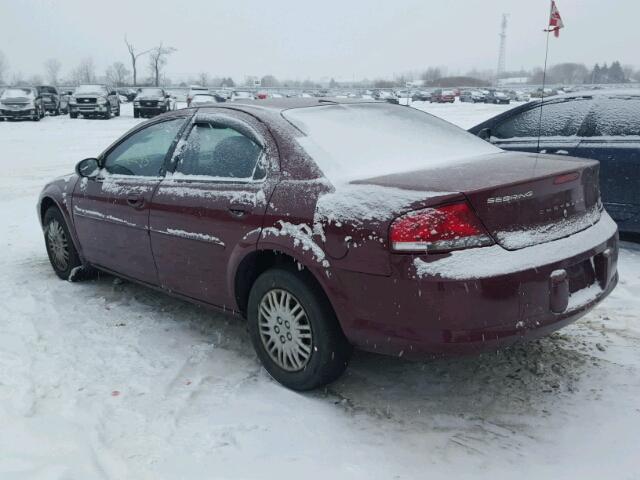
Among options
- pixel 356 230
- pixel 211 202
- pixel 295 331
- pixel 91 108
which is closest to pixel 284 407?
pixel 295 331

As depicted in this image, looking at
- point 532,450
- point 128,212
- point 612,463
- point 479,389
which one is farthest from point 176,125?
point 612,463

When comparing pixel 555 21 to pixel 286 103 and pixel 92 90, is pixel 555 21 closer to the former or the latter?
pixel 286 103

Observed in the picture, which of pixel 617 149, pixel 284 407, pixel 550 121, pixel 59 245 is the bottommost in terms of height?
pixel 284 407

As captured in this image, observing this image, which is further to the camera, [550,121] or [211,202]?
[550,121]

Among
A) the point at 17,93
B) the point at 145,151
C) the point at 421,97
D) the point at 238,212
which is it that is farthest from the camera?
the point at 421,97

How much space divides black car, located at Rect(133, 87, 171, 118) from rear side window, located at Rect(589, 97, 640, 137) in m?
28.2

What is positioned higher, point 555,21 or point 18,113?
point 555,21

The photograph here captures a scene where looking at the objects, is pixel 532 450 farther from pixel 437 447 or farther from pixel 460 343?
pixel 460 343

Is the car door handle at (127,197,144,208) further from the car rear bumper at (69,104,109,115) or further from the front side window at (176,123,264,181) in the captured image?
the car rear bumper at (69,104,109,115)

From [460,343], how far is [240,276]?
136 cm

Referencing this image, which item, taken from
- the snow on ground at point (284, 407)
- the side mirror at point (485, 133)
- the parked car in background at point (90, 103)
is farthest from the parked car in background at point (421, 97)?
the snow on ground at point (284, 407)

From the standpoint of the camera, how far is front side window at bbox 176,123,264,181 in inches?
139

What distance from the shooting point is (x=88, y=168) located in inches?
189

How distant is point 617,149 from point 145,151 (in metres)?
4.17
